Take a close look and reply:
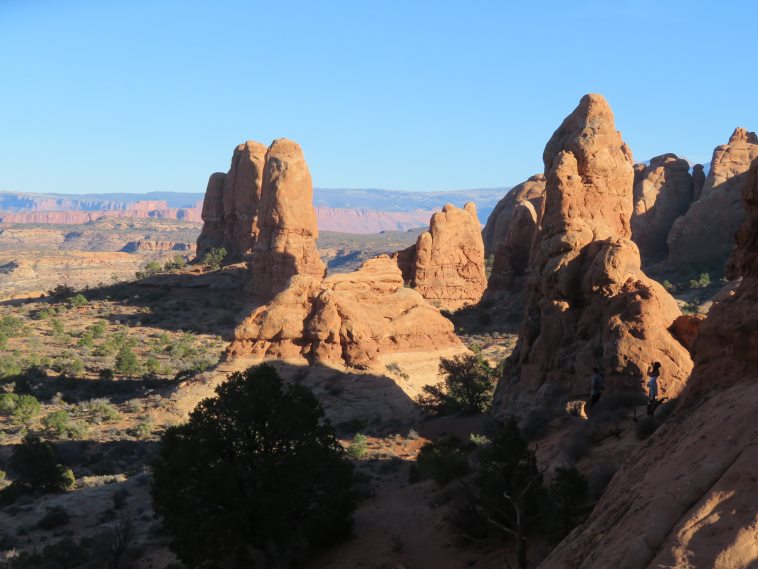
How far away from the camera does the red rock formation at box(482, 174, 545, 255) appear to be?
72.7m

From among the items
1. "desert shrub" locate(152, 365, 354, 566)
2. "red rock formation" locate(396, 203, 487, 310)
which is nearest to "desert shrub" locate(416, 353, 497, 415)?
"desert shrub" locate(152, 365, 354, 566)

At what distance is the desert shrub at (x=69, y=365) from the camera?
42062mm

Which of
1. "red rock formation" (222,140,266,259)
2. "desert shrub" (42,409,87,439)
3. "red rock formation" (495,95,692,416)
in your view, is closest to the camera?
"red rock formation" (495,95,692,416)

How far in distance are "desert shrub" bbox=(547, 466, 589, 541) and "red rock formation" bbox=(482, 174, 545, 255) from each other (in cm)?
5650

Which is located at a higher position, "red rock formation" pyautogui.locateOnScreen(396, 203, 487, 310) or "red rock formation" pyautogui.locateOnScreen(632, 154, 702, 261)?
"red rock formation" pyautogui.locateOnScreen(632, 154, 702, 261)

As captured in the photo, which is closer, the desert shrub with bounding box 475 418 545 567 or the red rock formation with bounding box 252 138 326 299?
the desert shrub with bounding box 475 418 545 567

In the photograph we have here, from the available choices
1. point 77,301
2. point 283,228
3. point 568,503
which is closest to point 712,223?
point 283,228

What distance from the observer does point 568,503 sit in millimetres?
13922

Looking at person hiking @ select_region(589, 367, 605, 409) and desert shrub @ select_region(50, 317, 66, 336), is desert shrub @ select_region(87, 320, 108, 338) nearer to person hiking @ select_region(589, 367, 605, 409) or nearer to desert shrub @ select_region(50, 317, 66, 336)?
desert shrub @ select_region(50, 317, 66, 336)

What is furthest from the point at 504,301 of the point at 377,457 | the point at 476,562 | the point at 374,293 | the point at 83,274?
the point at 83,274

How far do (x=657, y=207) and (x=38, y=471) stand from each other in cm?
5627

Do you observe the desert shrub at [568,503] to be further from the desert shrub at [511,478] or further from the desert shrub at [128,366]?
the desert shrub at [128,366]

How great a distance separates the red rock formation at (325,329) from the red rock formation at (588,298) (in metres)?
8.71

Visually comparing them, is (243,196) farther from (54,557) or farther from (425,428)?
(54,557)
